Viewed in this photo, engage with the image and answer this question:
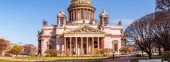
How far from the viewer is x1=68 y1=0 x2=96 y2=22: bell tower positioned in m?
142

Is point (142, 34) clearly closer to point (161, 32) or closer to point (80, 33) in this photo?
point (161, 32)

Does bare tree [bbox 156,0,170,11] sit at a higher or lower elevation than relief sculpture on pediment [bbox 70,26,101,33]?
higher

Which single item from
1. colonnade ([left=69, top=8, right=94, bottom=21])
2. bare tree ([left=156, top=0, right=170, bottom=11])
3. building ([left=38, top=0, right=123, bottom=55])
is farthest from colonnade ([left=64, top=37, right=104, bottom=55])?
bare tree ([left=156, top=0, right=170, bottom=11])

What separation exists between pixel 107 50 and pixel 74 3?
33.9m

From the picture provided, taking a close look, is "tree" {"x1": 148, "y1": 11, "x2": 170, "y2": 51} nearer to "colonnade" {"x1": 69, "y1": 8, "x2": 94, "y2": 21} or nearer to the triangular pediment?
the triangular pediment

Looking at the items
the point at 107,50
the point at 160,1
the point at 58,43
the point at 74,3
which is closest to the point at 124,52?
the point at 107,50

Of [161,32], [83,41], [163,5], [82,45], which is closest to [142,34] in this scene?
[161,32]

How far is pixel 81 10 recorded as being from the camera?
466ft

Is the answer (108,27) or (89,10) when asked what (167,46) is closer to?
(108,27)

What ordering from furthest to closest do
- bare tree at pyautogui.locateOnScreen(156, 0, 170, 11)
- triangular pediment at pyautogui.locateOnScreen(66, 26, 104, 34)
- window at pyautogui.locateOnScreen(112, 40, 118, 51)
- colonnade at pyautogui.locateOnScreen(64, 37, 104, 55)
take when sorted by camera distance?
window at pyautogui.locateOnScreen(112, 40, 118, 51) → colonnade at pyautogui.locateOnScreen(64, 37, 104, 55) → triangular pediment at pyautogui.locateOnScreen(66, 26, 104, 34) → bare tree at pyautogui.locateOnScreen(156, 0, 170, 11)

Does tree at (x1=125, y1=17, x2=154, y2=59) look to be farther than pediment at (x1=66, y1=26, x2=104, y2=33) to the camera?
No

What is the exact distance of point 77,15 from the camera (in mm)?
141000

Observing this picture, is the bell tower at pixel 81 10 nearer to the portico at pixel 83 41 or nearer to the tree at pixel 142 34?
the portico at pixel 83 41

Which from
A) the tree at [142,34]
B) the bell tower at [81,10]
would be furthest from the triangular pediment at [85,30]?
the tree at [142,34]
